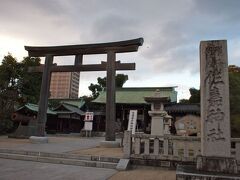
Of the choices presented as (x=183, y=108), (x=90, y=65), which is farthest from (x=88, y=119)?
(x=90, y=65)

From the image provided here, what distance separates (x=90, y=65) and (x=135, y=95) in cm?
1949

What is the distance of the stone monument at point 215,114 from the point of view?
581 centimetres

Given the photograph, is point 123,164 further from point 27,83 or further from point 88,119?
point 27,83

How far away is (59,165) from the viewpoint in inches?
376

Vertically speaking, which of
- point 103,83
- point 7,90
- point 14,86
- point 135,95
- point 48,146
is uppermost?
point 103,83

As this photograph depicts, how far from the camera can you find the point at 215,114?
20.5ft

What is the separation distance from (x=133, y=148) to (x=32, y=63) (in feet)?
83.3

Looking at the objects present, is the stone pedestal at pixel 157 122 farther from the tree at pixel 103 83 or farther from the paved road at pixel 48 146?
the tree at pixel 103 83

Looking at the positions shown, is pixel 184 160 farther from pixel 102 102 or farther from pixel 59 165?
pixel 102 102

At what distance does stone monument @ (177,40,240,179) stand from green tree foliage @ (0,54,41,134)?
2332 centimetres

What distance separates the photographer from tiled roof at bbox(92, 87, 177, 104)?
1306 inches

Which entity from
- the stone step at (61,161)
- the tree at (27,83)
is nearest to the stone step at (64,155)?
the stone step at (61,161)

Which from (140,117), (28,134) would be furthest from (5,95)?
(140,117)

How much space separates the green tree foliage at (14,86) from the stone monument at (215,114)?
76.5ft
